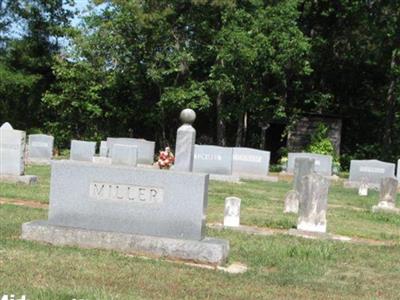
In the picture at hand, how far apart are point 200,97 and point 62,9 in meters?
12.2

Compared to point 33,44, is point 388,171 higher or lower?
lower

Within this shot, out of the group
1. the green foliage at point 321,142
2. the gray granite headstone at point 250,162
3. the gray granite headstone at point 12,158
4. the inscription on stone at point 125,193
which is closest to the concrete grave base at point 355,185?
the gray granite headstone at point 250,162

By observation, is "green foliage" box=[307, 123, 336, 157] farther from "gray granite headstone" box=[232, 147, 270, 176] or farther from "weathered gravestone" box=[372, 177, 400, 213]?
"weathered gravestone" box=[372, 177, 400, 213]

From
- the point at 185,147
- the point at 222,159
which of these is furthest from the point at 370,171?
the point at 185,147

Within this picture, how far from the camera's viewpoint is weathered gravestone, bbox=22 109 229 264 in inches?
309

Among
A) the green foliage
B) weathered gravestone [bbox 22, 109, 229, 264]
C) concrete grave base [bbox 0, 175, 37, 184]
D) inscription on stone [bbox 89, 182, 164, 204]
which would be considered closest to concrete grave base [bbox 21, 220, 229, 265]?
weathered gravestone [bbox 22, 109, 229, 264]

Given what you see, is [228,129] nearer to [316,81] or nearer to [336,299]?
[316,81]

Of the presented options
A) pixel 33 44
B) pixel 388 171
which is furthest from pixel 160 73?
pixel 388 171

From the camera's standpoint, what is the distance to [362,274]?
25.9 feet

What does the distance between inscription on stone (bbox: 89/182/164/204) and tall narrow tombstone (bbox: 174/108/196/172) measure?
0.43 metres

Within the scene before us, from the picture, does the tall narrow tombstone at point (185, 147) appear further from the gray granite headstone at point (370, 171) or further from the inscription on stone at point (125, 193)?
the gray granite headstone at point (370, 171)

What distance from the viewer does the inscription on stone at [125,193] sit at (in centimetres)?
802

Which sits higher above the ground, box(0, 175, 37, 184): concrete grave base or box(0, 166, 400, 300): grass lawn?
box(0, 175, 37, 184): concrete grave base

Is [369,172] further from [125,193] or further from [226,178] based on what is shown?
[125,193]
